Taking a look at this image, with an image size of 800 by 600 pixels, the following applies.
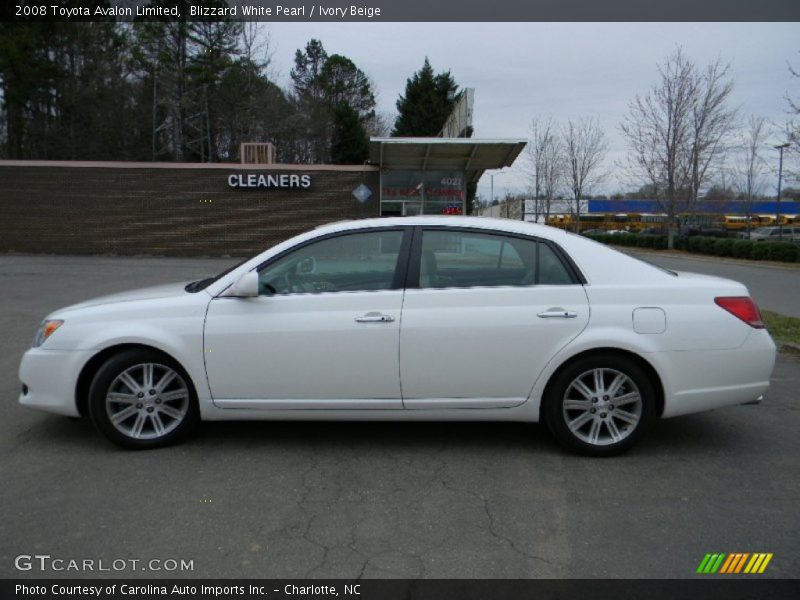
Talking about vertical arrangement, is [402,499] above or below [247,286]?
below

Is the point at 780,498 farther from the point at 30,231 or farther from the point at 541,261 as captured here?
the point at 30,231

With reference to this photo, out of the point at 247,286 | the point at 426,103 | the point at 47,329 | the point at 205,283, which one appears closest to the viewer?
the point at 247,286

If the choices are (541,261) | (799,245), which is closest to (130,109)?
(799,245)

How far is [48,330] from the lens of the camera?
418cm

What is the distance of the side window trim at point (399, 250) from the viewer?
4117 mm

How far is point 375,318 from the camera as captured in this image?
397 centimetres

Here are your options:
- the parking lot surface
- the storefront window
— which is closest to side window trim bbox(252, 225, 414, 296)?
the parking lot surface

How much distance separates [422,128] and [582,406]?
43391 millimetres

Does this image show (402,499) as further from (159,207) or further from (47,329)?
(159,207)

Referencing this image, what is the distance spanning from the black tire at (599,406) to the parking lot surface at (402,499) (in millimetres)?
159

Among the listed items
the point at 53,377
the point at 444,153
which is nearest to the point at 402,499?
the point at 53,377

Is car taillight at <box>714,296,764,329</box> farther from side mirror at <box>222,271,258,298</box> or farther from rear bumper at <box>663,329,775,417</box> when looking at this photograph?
side mirror at <box>222,271,258,298</box>

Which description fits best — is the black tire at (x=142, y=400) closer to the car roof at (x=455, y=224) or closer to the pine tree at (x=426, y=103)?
the car roof at (x=455, y=224)

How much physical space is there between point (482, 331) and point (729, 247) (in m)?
29.2
